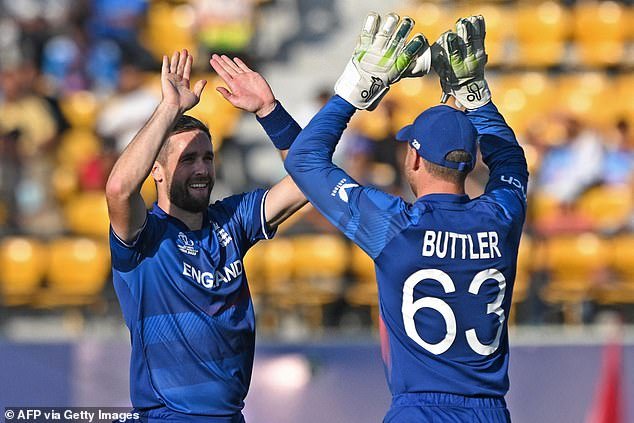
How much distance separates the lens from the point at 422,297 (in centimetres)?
391

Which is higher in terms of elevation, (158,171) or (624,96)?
(624,96)

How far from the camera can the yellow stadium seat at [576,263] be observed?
9672 millimetres

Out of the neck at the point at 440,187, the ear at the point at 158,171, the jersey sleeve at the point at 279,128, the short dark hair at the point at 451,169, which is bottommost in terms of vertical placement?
the neck at the point at 440,187

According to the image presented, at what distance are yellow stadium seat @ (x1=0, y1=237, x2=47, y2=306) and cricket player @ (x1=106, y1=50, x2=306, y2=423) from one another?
6078mm

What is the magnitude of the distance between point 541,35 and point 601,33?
676 mm

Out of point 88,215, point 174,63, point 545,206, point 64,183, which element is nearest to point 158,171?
point 174,63

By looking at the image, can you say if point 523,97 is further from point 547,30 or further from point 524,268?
point 524,268

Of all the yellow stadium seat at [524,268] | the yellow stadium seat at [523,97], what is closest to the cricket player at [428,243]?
the yellow stadium seat at [524,268]

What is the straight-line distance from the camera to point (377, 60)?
13.2 ft

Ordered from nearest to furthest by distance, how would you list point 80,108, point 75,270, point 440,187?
point 440,187 → point 75,270 → point 80,108

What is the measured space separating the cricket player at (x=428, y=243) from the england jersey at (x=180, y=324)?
23.8 inches

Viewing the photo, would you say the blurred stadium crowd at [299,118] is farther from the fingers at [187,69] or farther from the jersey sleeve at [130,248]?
the jersey sleeve at [130,248]

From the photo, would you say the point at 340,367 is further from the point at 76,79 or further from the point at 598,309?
the point at 76,79

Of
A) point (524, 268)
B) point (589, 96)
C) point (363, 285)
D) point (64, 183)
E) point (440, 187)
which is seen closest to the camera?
point (440, 187)
